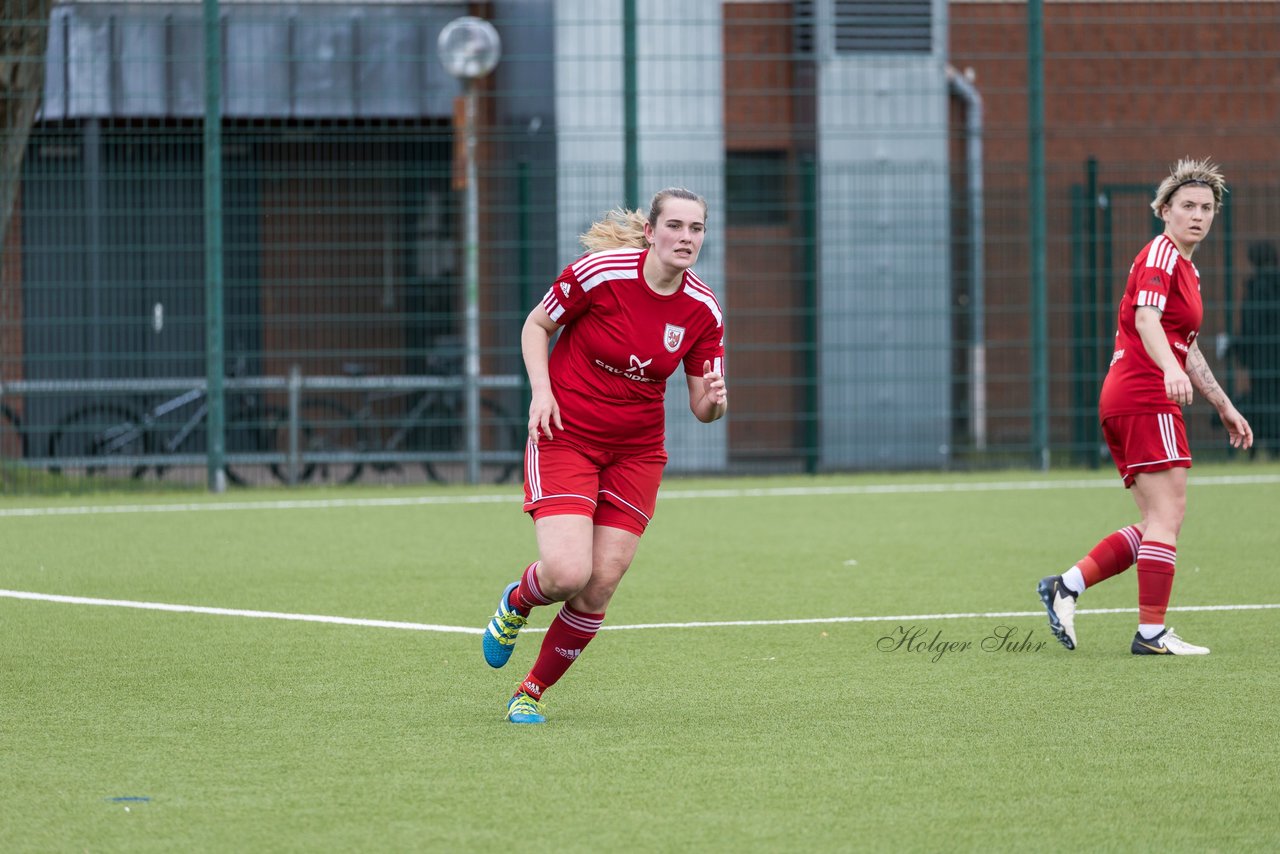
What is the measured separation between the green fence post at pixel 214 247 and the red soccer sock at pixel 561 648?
949 cm

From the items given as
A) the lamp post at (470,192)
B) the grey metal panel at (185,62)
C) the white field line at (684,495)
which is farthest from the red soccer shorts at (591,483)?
the grey metal panel at (185,62)

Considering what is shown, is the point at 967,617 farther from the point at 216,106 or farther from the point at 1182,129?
the point at 1182,129

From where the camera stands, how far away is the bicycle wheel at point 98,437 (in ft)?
47.4

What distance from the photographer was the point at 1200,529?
36.7ft

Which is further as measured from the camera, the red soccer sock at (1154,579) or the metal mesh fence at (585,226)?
the metal mesh fence at (585,226)

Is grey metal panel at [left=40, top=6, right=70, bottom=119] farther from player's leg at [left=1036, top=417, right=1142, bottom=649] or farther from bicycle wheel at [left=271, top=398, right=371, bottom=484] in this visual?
player's leg at [left=1036, top=417, right=1142, bottom=649]

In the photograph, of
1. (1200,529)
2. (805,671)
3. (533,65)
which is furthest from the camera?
(533,65)

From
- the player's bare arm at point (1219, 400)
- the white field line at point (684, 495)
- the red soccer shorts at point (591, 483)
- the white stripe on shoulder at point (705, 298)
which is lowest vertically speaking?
the white field line at point (684, 495)

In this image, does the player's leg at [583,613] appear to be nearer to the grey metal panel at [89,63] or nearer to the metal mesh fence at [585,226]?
the metal mesh fence at [585,226]

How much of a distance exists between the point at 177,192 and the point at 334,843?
11521mm

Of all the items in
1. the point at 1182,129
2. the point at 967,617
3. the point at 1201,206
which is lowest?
the point at 967,617

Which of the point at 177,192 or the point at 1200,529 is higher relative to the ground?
the point at 177,192

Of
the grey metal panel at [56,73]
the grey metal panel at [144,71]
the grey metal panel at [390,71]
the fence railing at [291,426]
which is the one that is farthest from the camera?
the grey metal panel at [390,71]

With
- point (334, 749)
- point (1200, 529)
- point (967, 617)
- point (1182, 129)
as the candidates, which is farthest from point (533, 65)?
point (334, 749)
